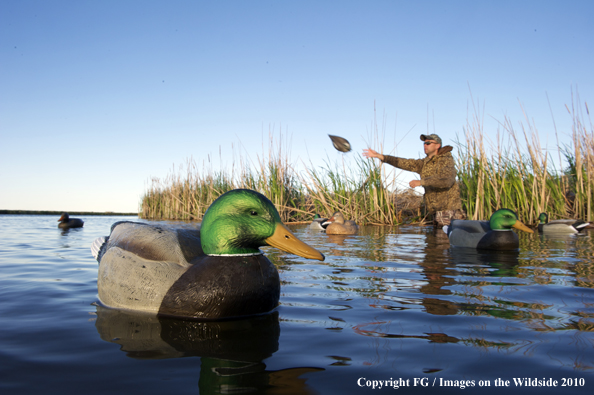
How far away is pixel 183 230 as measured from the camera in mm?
3041

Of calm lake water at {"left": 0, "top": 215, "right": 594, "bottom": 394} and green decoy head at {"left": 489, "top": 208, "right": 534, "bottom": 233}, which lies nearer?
calm lake water at {"left": 0, "top": 215, "right": 594, "bottom": 394}

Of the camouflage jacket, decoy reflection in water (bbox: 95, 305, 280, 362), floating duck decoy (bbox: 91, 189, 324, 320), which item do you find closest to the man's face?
the camouflage jacket

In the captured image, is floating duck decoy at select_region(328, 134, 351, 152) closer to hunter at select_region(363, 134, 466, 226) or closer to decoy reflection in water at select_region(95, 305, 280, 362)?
hunter at select_region(363, 134, 466, 226)

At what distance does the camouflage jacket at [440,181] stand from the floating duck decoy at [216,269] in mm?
7480

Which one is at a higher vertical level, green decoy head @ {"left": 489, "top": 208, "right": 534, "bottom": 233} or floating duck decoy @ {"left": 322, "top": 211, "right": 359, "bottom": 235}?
green decoy head @ {"left": 489, "top": 208, "right": 534, "bottom": 233}

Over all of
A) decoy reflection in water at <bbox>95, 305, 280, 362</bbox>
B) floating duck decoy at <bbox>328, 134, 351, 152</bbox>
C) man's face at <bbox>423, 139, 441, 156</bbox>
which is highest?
floating duck decoy at <bbox>328, 134, 351, 152</bbox>

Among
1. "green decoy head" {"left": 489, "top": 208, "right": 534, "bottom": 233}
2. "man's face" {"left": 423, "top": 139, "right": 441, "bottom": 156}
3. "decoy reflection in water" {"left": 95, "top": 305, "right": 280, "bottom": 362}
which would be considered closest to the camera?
"decoy reflection in water" {"left": 95, "top": 305, "right": 280, "bottom": 362}

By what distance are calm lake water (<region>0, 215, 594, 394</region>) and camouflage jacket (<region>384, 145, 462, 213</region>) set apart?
5910mm

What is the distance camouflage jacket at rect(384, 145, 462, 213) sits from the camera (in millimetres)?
9359

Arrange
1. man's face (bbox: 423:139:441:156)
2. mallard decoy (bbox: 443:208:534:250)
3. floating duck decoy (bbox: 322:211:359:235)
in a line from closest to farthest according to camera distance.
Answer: mallard decoy (bbox: 443:208:534:250) → floating duck decoy (bbox: 322:211:359:235) → man's face (bbox: 423:139:441:156)

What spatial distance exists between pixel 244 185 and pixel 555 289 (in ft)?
37.5

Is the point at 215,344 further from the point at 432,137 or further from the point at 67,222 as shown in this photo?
the point at 67,222

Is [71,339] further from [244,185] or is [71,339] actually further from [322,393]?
[244,185]

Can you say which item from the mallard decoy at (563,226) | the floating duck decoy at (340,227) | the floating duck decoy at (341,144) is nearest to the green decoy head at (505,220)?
the mallard decoy at (563,226)
